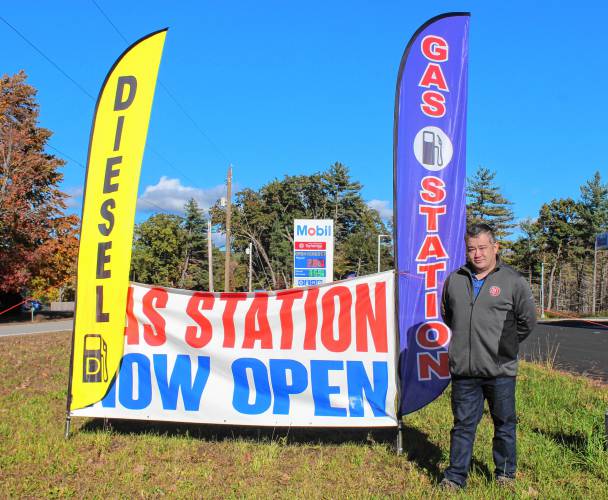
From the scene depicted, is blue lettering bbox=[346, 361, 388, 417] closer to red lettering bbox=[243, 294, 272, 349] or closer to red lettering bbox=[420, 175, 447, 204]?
red lettering bbox=[243, 294, 272, 349]

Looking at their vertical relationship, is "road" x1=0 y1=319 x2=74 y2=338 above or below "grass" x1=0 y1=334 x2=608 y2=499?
below

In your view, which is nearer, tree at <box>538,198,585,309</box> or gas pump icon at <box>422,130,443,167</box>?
gas pump icon at <box>422,130,443,167</box>

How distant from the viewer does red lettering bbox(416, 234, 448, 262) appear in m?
5.09

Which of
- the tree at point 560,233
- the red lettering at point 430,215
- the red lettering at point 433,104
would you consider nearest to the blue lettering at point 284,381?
the red lettering at point 430,215

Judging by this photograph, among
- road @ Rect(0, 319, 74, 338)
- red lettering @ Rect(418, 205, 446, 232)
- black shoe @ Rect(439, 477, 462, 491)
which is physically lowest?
road @ Rect(0, 319, 74, 338)

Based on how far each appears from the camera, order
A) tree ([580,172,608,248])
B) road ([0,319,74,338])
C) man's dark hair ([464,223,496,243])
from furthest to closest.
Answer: tree ([580,172,608,248]) → road ([0,319,74,338]) → man's dark hair ([464,223,496,243])

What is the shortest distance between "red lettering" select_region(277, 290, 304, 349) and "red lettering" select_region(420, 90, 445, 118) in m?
2.22

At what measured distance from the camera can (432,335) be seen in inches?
200

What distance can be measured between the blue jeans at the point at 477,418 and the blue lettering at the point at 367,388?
3.68 ft

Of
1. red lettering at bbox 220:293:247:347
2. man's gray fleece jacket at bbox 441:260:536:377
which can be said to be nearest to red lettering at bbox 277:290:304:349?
red lettering at bbox 220:293:247:347

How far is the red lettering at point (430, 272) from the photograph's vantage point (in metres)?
5.09

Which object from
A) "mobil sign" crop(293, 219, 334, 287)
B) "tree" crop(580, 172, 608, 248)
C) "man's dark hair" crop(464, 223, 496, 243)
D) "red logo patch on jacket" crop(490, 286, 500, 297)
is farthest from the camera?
"tree" crop(580, 172, 608, 248)

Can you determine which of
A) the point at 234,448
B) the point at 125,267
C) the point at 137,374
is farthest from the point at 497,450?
the point at 125,267

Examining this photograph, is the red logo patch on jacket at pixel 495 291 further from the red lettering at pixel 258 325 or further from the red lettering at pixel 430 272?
the red lettering at pixel 258 325
